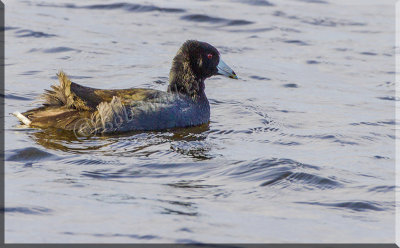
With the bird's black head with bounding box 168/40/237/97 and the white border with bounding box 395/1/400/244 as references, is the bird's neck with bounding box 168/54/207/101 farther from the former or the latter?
the white border with bounding box 395/1/400/244

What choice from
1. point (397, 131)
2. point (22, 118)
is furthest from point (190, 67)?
point (397, 131)

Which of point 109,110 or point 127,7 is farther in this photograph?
point 127,7

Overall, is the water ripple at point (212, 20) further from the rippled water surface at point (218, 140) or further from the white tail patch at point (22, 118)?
the white tail patch at point (22, 118)

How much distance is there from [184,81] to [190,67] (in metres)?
0.21

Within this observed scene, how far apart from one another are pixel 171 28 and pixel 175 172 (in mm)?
9704

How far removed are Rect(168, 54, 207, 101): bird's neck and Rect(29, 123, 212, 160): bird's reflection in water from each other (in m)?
0.81

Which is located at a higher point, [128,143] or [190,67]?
[190,67]

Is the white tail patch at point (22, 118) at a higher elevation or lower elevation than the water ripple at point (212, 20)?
lower

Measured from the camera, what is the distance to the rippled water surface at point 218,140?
6.29m

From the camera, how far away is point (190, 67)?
10.4 metres

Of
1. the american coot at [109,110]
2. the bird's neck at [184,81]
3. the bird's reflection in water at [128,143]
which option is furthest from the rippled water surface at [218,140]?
the bird's neck at [184,81]

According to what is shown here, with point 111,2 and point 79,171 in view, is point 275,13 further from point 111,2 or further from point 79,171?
point 79,171

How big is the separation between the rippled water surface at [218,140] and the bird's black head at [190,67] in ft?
1.88

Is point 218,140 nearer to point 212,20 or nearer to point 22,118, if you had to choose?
point 22,118
